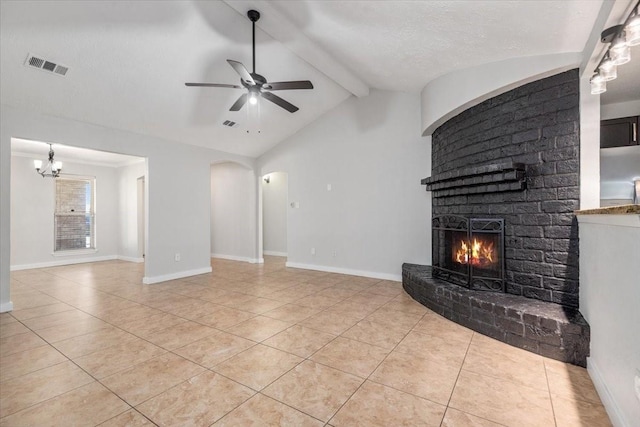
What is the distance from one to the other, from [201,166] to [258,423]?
16.6 ft

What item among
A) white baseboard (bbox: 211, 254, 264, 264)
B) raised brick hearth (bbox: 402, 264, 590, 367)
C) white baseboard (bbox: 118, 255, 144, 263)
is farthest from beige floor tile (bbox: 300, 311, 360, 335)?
white baseboard (bbox: 118, 255, 144, 263)

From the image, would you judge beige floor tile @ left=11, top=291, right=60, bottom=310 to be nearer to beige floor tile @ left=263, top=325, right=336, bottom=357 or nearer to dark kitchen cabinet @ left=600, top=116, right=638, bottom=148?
beige floor tile @ left=263, top=325, right=336, bottom=357

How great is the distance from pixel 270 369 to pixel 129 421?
35.0 inches

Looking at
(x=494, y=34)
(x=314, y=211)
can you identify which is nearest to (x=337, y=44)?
(x=494, y=34)

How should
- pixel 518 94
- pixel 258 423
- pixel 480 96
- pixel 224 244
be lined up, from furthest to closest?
pixel 224 244, pixel 480 96, pixel 518 94, pixel 258 423

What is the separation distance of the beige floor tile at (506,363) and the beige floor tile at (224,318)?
2.25m

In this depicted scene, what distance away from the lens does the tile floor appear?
164cm

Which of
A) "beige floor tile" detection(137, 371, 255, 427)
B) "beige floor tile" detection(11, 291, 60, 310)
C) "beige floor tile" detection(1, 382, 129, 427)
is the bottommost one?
"beige floor tile" detection(11, 291, 60, 310)

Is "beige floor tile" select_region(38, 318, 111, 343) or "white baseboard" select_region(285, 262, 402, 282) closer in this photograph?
"beige floor tile" select_region(38, 318, 111, 343)

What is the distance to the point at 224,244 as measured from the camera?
297 inches

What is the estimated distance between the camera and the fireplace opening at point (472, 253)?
9.68 ft

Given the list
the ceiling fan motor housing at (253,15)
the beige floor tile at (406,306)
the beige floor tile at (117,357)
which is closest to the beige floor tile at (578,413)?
the beige floor tile at (406,306)

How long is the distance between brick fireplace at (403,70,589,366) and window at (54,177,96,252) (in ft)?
27.6

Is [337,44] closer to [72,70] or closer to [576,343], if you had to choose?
[72,70]
